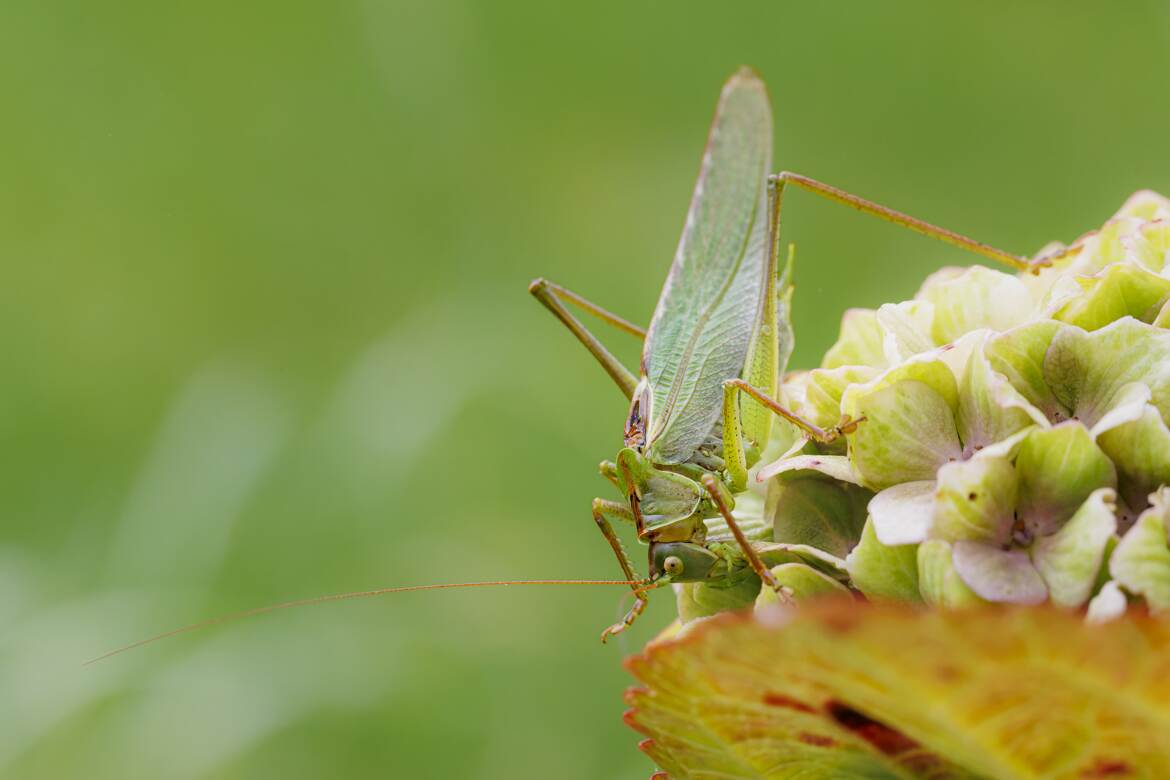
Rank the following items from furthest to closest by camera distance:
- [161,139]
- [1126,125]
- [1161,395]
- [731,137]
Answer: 1. [161,139]
2. [1126,125]
3. [731,137]
4. [1161,395]

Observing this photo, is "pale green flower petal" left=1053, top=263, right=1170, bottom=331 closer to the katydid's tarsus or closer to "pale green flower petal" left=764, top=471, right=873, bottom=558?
"pale green flower petal" left=764, top=471, right=873, bottom=558

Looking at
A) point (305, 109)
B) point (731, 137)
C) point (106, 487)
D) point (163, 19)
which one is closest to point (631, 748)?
point (731, 137)


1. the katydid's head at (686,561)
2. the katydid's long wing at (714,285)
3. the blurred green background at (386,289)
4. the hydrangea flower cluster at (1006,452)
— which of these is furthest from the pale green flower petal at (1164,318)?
the blurred green background at (386,289)

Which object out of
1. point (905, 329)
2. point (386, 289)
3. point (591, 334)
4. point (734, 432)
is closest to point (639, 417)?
point (734, 432)

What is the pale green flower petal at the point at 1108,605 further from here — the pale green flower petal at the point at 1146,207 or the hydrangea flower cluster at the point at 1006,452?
the pale green flower petal at the point at 1146,207

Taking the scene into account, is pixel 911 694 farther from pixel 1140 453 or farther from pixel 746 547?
pixel 746 547

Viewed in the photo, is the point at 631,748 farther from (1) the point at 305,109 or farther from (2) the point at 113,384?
(1) the point at 305,109
